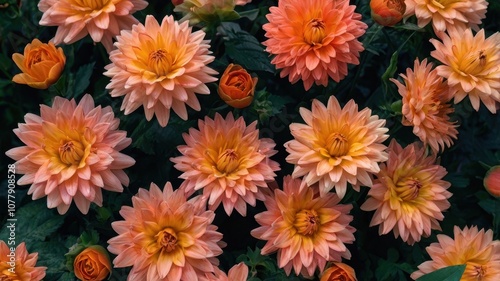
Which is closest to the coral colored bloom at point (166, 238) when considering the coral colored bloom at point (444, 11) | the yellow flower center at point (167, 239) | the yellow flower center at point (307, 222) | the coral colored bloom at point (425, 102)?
the yellow flower center at point (167, 239)

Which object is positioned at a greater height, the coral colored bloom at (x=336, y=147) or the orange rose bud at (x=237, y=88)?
the orange rose bud at (x=237, y=88)

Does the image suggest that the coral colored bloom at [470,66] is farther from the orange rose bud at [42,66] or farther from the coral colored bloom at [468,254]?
the orange rose bud at [42,66]

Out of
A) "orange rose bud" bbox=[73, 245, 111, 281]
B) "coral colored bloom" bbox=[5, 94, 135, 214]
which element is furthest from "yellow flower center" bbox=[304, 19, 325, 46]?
"orange rose bud" bbox=[73, 245, 111, 281]

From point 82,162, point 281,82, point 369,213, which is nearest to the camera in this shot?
point 82,162

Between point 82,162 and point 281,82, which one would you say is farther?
point 281,82

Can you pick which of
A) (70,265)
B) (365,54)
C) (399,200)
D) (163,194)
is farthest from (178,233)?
(365,54)

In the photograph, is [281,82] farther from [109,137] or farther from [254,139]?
[109,137]

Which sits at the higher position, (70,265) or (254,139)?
(254,139)
